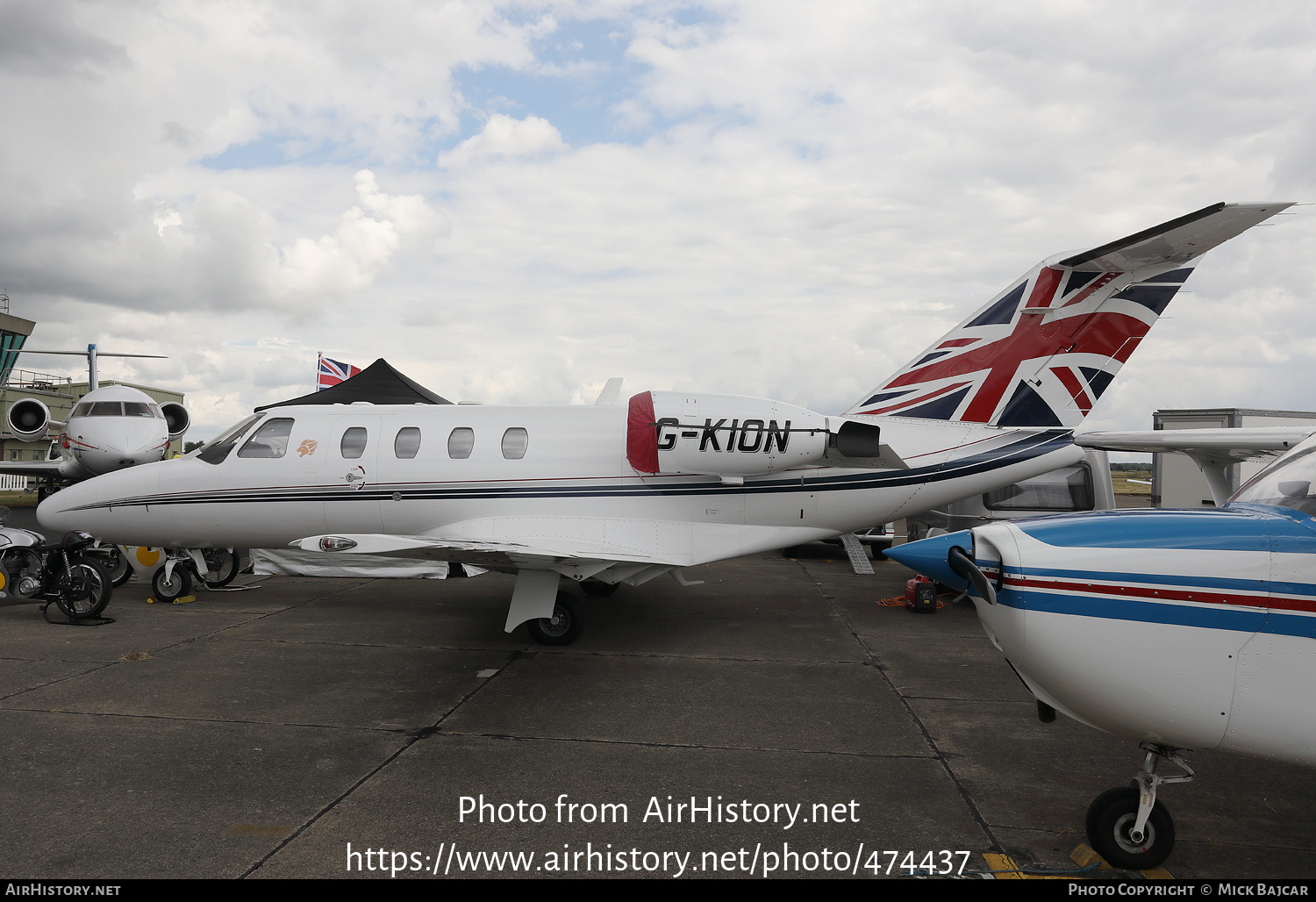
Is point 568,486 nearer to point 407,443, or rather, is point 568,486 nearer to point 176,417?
point 407,443

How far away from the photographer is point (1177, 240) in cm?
682

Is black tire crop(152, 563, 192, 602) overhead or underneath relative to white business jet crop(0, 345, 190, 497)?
underneath

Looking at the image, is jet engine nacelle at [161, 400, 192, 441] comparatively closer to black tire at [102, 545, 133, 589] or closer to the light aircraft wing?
black tire at [102, 545, 133, 589]

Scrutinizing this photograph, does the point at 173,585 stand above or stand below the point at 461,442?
below

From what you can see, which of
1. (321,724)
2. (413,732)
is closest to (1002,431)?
(413,732)

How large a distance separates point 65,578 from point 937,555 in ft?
32.3

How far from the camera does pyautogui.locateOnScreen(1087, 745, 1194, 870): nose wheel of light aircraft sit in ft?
11.1

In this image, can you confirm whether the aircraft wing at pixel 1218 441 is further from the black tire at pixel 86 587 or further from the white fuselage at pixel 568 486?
the black tire at pixel 86 587

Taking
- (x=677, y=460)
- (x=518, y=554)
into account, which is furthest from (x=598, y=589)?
(x=518, y=554)

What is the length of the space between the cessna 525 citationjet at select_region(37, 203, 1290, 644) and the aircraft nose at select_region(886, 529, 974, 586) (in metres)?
4.26

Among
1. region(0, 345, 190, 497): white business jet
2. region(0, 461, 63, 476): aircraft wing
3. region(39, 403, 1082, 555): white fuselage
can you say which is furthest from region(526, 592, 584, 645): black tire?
region(0, 461, 63, 476): aircraft wing

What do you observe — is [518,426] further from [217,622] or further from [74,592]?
[74,592]

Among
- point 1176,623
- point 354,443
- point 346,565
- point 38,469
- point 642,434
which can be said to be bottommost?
point 346,565

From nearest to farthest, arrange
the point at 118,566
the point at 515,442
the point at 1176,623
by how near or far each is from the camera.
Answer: the point at 1176,623
the point at 515,442
the point at 118,566
